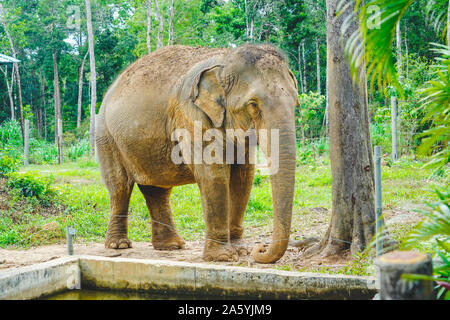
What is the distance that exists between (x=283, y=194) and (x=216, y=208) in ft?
3.27

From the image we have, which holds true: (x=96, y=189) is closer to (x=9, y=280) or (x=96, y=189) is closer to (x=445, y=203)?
(x=9, y=280)

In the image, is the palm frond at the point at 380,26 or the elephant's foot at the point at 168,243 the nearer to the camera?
the palm frond at the point at 380,26

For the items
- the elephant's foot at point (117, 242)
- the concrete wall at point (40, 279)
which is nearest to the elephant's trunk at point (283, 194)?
the concrete wall at point (40, 279)

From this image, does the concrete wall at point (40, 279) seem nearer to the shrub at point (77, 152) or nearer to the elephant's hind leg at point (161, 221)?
the elephant's hind leg at point (161, 221)

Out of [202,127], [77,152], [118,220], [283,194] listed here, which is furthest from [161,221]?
[77,152]

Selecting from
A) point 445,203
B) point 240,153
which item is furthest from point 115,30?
point 445,203

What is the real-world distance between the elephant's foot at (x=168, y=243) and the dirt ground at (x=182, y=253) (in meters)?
0.09

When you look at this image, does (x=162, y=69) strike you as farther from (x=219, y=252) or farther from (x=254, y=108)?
(x=219, y=252)

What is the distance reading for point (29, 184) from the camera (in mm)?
8758

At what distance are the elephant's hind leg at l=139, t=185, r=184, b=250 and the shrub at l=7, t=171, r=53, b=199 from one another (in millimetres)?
3066

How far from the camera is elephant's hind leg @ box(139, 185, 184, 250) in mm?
6410

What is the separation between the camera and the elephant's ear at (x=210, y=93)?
5.13 m

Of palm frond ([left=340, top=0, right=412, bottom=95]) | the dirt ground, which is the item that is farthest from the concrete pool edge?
palm frond ([left=340, top=0, right=412, bottom=95])

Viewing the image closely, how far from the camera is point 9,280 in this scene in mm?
4043
